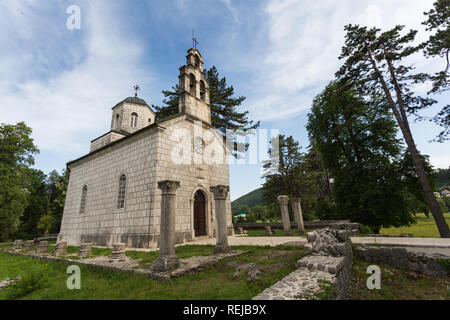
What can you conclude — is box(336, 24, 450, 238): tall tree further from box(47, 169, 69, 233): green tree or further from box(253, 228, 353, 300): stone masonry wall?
box(47, 169, 69, 233): green tree

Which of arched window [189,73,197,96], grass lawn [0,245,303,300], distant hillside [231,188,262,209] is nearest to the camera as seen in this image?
grass lawn [0,245,303,300]

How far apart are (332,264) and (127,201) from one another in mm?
11224

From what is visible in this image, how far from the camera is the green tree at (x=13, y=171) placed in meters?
20.8

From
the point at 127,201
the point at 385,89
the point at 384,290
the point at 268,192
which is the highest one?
the point at 385,89

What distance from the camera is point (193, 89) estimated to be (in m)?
15.4

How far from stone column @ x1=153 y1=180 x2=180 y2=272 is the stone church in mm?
4706

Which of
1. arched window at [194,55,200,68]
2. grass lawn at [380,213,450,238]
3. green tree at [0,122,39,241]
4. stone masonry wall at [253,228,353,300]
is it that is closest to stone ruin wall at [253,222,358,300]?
stone masonry wall at [253,228,353,300]

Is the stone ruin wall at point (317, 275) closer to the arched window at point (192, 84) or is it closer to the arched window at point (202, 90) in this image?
the arched window at point (192, 84)

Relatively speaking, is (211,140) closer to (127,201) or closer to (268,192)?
(127,201)

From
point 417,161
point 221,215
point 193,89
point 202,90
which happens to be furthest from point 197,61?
point 417,161

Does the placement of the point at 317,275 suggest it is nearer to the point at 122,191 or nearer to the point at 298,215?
the point at 298,215

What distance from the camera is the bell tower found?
14258 mm
